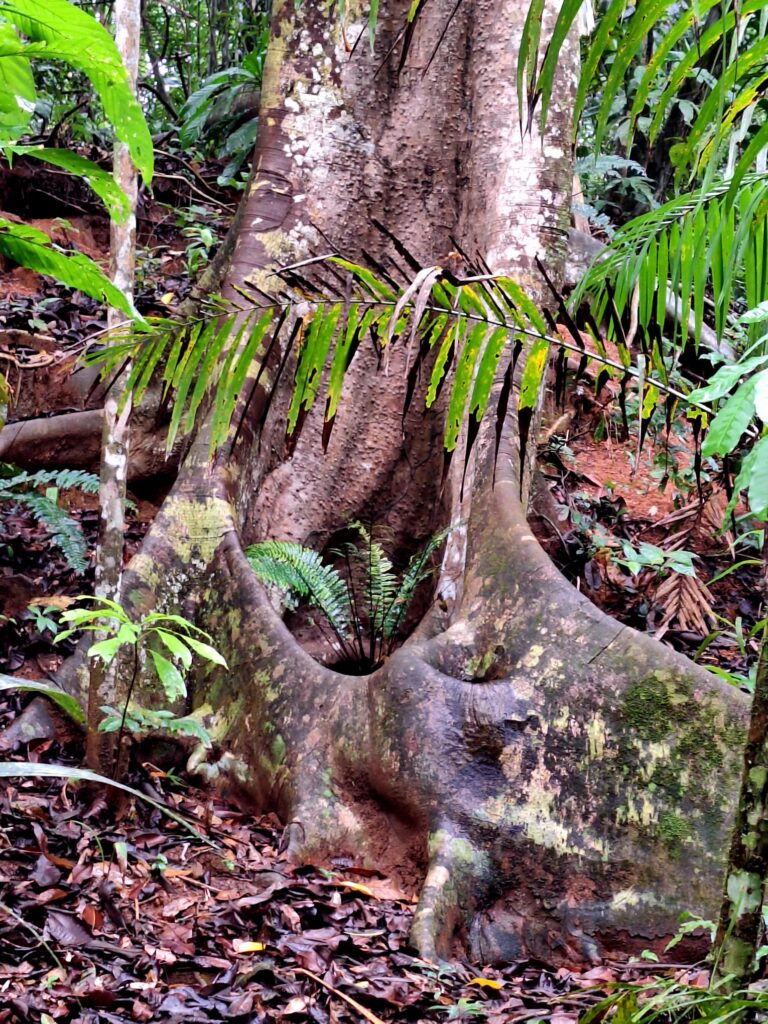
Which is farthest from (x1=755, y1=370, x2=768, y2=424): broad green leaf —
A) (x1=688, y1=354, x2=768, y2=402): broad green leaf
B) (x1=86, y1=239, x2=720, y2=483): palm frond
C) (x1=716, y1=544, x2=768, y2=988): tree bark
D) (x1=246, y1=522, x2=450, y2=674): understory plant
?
(x1=246, y1=522, x2=450, y2=674): understory plant

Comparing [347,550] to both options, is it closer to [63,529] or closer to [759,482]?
[63,529]

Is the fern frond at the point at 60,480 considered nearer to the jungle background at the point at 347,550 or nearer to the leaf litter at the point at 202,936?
the jungle background at the point at 347,550

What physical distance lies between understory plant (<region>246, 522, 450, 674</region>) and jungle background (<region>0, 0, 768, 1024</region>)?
9cm

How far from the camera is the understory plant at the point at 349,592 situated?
443 centimetres

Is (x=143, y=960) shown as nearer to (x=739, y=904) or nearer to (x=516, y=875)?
(x=516, y=875)

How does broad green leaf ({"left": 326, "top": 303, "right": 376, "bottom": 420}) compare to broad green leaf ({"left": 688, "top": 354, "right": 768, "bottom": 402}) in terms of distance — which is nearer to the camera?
broad green leaf ({"left": 688, "top": 354, "right": 768, "bottom": 402})

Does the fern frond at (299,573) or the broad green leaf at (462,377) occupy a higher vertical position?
the broad green leaf at (462,377)

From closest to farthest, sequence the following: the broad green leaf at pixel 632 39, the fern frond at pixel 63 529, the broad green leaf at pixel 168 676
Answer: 1. the broad green leaf at pixel 632 39
2. the broad green leaf at pixel 168 676
3. the fern frond at pixel 63 529

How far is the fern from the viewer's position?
4.79m

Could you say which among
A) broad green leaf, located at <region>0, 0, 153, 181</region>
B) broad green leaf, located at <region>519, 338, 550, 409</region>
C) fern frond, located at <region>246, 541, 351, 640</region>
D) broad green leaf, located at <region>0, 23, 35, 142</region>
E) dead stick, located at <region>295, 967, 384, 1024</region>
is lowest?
dead stick, located at <region>295, 967, 384, 1024</region>

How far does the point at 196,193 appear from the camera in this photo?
29.7 feet

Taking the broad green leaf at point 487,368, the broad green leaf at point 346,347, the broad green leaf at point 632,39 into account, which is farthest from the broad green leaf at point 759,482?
the broad green leaf at point 346,347

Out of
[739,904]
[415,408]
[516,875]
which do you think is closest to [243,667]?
[516,875]

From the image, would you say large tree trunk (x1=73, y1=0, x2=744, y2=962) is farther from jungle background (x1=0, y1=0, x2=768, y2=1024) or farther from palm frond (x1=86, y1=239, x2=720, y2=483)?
palm frond (x1=86, y1=239, x2=720, y2=483)
